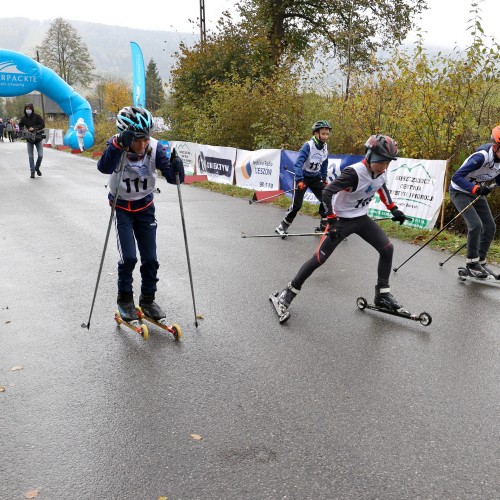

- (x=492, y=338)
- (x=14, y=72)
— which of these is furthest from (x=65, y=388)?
(x=14, y=72)

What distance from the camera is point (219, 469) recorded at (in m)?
2.84

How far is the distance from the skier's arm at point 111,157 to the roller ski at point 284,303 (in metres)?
2.14

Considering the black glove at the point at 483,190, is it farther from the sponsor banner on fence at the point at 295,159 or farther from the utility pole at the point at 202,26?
the utility pole at the point at 202,26

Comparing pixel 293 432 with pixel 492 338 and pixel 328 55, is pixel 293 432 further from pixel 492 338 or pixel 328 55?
pixel 328 55

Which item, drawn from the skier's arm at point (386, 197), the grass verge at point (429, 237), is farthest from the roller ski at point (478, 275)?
the skier's arm at point (386, 197)

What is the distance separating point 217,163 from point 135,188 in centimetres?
1296

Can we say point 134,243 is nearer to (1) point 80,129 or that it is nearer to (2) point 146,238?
(2) point 146,238

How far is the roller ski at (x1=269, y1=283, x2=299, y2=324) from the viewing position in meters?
5.12

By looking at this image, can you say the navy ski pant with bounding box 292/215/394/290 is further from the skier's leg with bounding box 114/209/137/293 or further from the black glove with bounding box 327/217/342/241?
the skier's leg with bounding box 114/209/137/293

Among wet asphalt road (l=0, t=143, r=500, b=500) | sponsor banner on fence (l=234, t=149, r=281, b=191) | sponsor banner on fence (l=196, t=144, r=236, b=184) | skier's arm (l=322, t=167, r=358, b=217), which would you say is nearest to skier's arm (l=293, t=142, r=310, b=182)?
wet asphalt road (l=0, t=143, r=500, b=500)

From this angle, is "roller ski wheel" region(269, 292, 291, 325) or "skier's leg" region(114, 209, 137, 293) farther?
"roller ski wheel" region(269, 292, 291, 325)

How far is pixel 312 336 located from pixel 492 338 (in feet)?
5.50

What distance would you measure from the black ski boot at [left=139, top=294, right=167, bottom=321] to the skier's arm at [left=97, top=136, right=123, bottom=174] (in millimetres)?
1322

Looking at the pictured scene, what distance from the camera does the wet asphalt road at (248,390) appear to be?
2787 millimetres
